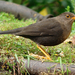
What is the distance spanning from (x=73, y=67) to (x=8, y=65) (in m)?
1.23

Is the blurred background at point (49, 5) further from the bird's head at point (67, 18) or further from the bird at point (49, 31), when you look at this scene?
the bird at point (49, 31)

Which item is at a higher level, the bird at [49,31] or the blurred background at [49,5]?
the blurred background at [49,5]

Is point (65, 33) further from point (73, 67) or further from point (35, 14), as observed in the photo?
point (35, 14)

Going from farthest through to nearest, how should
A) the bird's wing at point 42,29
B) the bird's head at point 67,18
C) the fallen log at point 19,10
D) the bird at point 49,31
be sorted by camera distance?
the fallen log at point 19,10 → the bird's head at point 67,18 → the bird's wing at point 42,29 → the bird at point 49,31

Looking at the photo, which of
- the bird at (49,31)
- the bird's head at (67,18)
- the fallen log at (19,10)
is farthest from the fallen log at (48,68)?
the fallen log at (19,10)

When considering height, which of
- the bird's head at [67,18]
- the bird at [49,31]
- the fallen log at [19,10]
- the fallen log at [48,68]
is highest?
the fallen log at [19,10]

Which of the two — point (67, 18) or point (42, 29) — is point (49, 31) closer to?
point (42, 29)

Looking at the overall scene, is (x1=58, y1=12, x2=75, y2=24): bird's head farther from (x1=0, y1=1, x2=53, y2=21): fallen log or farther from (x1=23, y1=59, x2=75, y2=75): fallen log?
(x1=0, y1=1, x2=53, y2=21): fallen log

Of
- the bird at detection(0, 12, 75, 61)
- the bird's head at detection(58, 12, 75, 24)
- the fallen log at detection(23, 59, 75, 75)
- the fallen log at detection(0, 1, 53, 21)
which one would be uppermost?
the fallen log at detection(0, 1, 53, 21)

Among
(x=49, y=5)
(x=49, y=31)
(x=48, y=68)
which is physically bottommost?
(x=48, y=68)

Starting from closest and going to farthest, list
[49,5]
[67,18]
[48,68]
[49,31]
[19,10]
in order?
[48,68] → [49,31] → [67,18] → [19,10] → [49,5]

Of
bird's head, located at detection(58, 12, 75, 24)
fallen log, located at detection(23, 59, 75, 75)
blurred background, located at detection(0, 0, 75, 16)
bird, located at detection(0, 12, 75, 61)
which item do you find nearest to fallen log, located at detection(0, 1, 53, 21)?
blurred background, located at detection(0, 0, 75, 16)

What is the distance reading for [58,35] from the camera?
3.58 meters

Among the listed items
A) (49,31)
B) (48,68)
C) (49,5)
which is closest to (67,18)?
(49,31)
